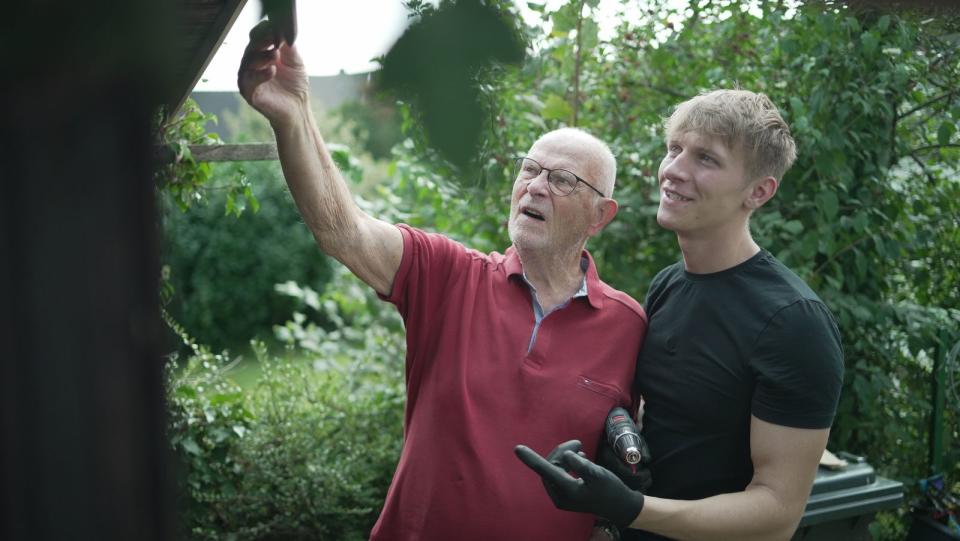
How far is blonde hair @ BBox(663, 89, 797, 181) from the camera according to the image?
183cm

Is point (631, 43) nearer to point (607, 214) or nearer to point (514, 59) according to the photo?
point (607, 214)

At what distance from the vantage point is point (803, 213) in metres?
3.54

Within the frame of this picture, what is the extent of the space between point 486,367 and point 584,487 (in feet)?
1.47

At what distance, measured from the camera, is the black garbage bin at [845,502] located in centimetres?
281

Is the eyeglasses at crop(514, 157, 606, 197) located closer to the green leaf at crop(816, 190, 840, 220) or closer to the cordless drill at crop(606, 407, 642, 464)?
the cordless drill at crop(606, 407, 642, 464)

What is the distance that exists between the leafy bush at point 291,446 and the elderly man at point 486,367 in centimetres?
147

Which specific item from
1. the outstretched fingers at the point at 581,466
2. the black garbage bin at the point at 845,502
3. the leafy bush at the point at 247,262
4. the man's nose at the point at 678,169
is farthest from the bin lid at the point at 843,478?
the leafy bush at the point at 247,262

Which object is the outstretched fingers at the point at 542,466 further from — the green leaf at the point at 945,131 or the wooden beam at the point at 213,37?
the green leaf at the point at 945,131

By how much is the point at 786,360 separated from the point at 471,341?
68cm

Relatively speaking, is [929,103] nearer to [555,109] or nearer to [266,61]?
[555,109]

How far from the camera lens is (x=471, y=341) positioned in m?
1.96

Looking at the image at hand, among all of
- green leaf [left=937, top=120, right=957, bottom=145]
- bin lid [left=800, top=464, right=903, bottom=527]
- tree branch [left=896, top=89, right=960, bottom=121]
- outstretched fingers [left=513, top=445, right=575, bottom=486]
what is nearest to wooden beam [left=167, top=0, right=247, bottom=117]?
outstretched fingers [left=513, top=445, right=575, bottom=486]

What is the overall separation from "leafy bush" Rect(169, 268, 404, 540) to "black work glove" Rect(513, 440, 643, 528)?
1.91 meters

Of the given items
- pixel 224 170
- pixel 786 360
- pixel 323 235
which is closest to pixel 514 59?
pixel 323 235
